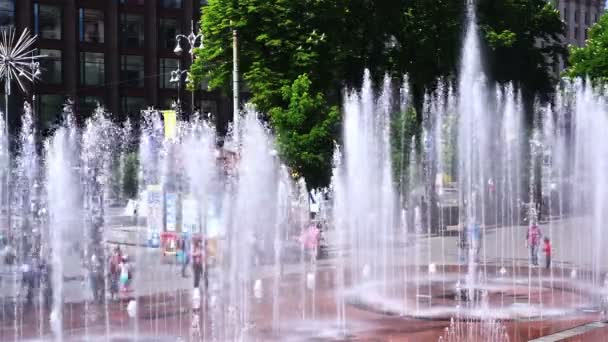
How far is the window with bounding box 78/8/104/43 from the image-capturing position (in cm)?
5556

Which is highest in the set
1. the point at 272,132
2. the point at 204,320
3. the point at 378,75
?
the point at 378,75

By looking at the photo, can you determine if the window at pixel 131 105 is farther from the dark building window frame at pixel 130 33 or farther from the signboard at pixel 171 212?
the signboard at pixel 171 212

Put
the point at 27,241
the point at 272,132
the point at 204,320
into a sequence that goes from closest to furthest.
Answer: the point at 204,320 < the point at 27,241 < the point at 272,132

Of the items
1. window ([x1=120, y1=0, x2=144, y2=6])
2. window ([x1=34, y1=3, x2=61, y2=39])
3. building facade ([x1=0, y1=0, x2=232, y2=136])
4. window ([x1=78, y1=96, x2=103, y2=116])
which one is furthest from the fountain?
window ([x1=120, y1=0, x2=144, y2=6])

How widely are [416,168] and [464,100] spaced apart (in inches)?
124

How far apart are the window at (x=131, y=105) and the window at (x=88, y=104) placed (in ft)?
5.84

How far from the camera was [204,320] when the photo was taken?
1306 centimetres

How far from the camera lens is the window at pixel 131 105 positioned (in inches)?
2239

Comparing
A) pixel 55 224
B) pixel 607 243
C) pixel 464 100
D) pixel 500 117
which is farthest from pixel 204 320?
pixel 500 117

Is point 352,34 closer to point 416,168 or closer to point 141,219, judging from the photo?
point 416,168

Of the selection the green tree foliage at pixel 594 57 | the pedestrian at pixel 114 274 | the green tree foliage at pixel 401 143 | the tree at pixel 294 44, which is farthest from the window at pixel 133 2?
the pedestrian at pixel 114 274

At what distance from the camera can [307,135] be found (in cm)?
2359

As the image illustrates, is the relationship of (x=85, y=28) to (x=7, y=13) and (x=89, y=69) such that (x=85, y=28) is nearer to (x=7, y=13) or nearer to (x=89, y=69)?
(x=89, y=69)

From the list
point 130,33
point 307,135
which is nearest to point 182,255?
point 307,135
